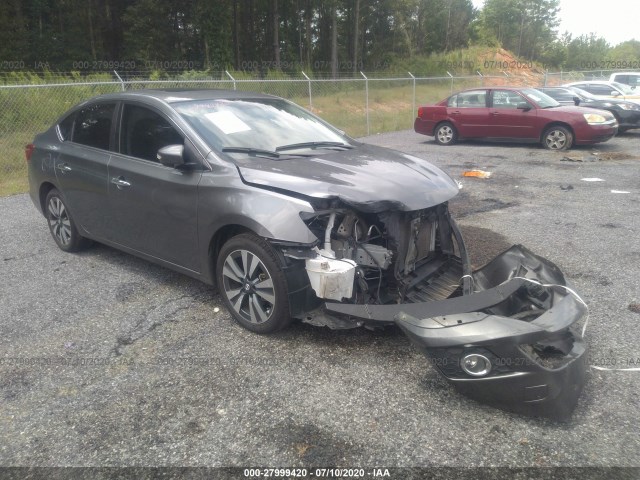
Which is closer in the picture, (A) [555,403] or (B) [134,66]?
(A) [555,403]

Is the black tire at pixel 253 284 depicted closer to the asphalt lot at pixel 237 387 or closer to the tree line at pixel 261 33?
the asphalt lot at pixel 237 387

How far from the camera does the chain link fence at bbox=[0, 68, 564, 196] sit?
10555mm

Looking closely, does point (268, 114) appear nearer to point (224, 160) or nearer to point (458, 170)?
point (224, 160)

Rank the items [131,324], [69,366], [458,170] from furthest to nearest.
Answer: [458,170], [131,324], [69,366]

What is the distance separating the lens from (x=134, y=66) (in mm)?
33906

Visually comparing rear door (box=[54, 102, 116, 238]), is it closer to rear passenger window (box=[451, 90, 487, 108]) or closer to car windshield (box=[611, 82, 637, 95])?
rear passenger window (box=[451, 90, 487, 108])

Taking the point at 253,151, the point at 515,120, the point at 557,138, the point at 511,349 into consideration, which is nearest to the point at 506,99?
the point at 515,120

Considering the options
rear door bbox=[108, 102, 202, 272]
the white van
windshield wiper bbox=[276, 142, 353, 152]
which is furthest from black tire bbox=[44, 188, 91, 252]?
the white van

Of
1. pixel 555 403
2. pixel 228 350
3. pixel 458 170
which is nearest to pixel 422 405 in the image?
pixel 555 403

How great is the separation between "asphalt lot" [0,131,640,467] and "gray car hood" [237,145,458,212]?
0.97 metres

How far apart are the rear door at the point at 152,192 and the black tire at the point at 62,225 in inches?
35.0

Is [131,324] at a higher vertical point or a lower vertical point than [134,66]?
lower

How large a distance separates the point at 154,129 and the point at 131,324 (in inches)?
62.8


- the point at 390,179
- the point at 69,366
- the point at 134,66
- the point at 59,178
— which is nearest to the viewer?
the point at 69,366
